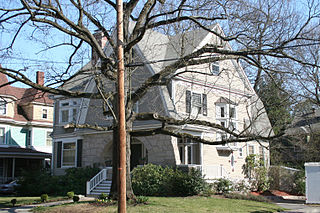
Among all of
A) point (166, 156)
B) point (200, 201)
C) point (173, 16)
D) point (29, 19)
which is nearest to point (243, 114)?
point (166, 156)

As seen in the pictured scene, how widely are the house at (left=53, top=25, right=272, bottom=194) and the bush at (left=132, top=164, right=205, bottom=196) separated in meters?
1.43

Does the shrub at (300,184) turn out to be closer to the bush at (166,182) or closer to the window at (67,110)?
the bush at (166,182)

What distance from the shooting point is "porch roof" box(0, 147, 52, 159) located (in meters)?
33.2

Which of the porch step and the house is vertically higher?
the house

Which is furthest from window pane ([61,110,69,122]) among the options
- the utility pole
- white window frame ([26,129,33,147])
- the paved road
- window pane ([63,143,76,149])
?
the utility pole

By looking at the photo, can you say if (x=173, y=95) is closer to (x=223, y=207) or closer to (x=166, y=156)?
(x=166, y=156)

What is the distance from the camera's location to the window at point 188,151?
24.9m

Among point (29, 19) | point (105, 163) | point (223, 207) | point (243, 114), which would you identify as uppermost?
point (29, 19)

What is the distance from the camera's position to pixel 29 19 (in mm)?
14656

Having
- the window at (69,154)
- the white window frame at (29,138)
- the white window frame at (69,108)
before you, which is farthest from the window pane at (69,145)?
the white window frame at (29,138)

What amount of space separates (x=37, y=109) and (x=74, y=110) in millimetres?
12063

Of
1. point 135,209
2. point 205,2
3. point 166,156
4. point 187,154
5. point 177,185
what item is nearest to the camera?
point 135,209

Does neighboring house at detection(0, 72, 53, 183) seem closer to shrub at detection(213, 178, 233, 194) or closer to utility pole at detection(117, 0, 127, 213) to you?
shrub at detection(213, 178, 233, 194)

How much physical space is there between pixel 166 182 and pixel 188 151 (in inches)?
221
